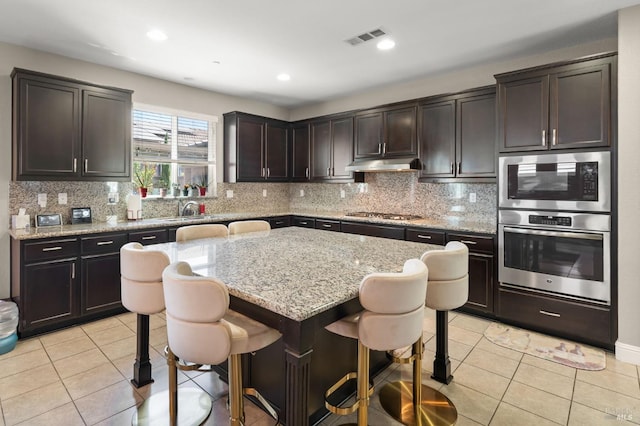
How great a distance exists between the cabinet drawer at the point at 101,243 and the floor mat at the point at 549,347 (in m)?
3.80

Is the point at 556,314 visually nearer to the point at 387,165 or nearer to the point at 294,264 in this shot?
the point at 387,165

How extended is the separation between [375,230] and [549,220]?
6.14ft

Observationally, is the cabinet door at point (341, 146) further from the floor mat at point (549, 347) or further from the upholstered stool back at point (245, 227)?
the floor mat at point (549, 347)

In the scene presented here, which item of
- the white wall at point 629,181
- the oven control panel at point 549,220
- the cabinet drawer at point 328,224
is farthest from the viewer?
the cabinet drawer at point 328,224

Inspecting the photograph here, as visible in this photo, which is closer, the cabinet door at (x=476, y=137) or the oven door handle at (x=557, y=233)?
the oven door handle at (x=557, y=233)

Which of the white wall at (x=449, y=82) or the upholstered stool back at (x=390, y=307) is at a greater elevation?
the white wall at (x=449, y=82)

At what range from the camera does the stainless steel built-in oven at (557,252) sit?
2828 millimetres

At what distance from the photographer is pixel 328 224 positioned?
4.89m

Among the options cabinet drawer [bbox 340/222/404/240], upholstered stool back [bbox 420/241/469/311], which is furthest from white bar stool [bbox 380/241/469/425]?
cabinet drawer [bbox 340/222/404/240]

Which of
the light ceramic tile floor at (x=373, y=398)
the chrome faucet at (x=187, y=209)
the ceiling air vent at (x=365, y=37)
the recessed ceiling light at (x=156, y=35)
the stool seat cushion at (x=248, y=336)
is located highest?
the ceiling air vent at (x=365, y=37)

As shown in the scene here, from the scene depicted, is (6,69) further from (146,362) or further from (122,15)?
(146,362)

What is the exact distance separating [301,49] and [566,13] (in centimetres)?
235

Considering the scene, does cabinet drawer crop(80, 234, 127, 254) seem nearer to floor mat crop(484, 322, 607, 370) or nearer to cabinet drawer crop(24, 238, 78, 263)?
cabinet drawer crop(24, 238, 78, 263)

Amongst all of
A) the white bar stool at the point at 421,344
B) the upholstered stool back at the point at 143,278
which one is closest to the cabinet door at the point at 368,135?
the white bar stool at the point at 421,344
